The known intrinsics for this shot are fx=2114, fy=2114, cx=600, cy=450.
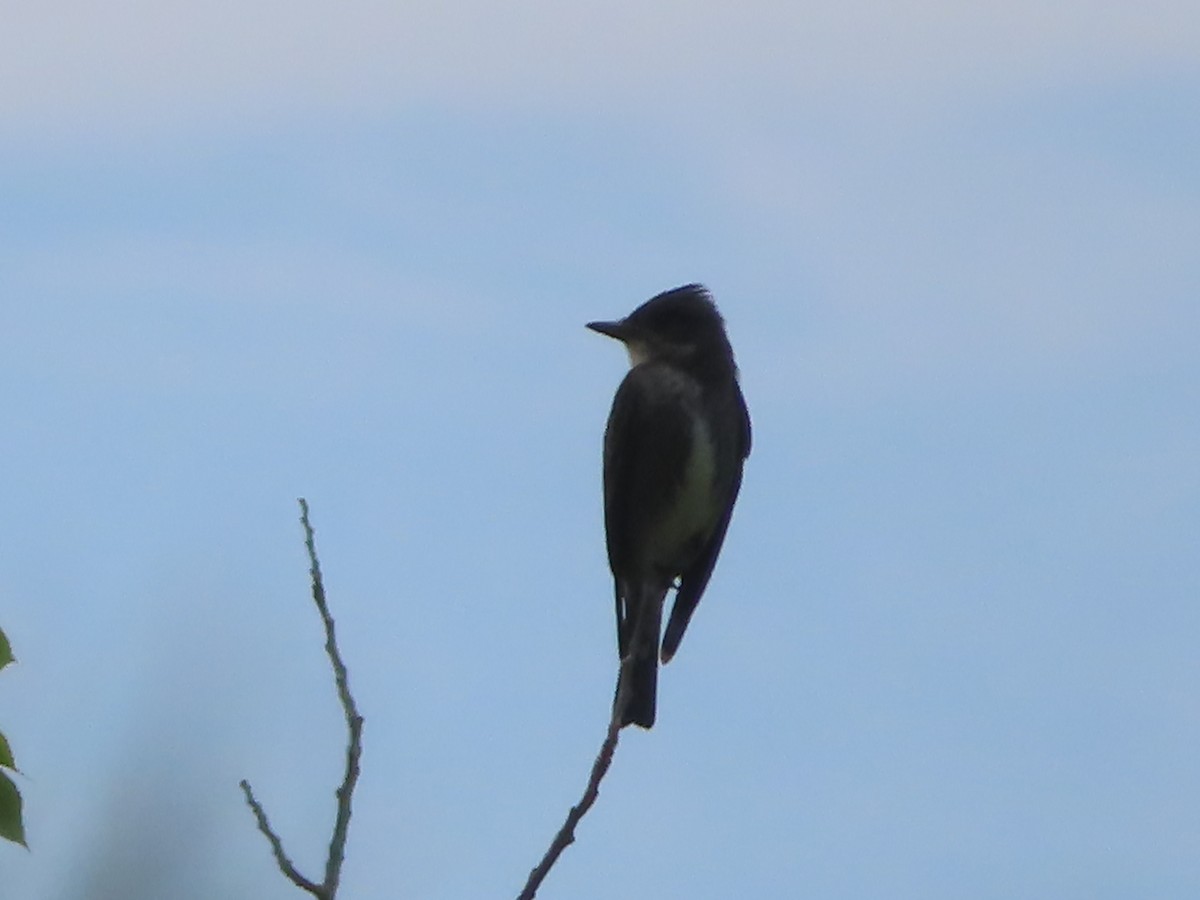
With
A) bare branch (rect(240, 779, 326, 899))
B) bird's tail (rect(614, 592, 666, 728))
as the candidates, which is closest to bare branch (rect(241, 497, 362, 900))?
bare branch (rect(240, 779, 326, 899))

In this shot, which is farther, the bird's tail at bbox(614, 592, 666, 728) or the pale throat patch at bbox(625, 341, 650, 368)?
the pale throat patch at bbox(625, 341, 650, 368)

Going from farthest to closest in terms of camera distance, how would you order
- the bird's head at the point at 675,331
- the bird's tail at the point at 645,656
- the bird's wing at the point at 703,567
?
the bird's head at the point at 675,331 → the bird's wing at the point at 703,567 → the bird's tail at the point at 645,656

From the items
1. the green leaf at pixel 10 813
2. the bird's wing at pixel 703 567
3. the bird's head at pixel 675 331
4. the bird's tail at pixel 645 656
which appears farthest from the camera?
the bird's head at pixel 675 331

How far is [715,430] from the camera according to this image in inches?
301

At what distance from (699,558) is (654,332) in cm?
90

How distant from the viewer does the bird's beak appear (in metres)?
7.93

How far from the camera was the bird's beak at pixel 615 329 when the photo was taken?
7934 millimetres

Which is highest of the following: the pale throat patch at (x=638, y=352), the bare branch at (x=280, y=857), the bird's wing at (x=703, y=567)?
the pale throat patch at (x=638, y=352)

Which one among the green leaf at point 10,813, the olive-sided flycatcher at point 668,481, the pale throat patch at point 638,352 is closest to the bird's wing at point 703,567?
the olive-sided flycatcher at point 668,481

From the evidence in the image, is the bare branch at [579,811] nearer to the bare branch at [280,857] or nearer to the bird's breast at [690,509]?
the bare branch at [280,857]

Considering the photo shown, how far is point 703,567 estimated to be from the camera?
25.0 feet

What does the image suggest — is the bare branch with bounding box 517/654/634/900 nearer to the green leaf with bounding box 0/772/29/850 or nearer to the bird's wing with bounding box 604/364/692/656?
the green leaf with bounding box 0/772/29/850

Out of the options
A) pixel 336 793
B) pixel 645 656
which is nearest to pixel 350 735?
pixel 336 793

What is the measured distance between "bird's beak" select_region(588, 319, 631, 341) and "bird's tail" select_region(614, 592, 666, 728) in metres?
1.01
